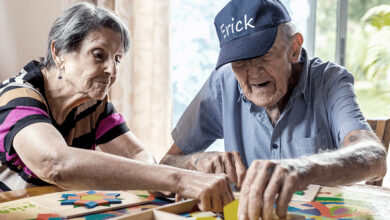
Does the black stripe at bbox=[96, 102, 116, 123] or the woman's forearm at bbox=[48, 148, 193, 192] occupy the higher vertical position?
the black stripe at bbox=[96, 102, 116, 123]

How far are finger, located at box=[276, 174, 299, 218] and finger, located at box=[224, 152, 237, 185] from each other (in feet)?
1.26

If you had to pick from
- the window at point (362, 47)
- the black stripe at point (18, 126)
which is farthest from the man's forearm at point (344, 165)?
the window at point (362, 47)

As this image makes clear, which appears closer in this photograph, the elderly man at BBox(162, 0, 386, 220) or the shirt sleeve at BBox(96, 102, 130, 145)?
the elderly man at BBox(162, 0, 386, 220)

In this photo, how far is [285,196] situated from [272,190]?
0.04m

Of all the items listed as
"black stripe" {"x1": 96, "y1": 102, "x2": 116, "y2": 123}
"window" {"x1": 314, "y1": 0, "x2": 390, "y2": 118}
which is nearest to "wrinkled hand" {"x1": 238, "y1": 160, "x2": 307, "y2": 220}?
"black stripe" {"x1": 96, "y1": 102, "x2": 116, "y2": 123}

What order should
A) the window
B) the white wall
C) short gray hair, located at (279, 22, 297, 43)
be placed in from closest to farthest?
short gray hair, located at (279, 22, 297, 43)
the white wall
the window

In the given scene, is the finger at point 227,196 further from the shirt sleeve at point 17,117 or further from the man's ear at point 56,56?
the man's ear at point 56,56

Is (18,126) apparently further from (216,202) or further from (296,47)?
(296,47)

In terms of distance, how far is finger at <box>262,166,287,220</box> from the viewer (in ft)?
3.04

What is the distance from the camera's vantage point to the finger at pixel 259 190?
93 centimetres

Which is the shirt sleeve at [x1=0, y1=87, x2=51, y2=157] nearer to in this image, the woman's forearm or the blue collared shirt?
the woman's forearm

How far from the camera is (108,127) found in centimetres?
192

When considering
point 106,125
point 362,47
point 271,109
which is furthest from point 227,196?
point 362,47

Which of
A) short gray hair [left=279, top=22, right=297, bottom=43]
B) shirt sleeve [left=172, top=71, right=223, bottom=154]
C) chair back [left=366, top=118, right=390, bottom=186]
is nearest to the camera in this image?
short gray hair [left=279, top=22, right=297, bottom=43]
